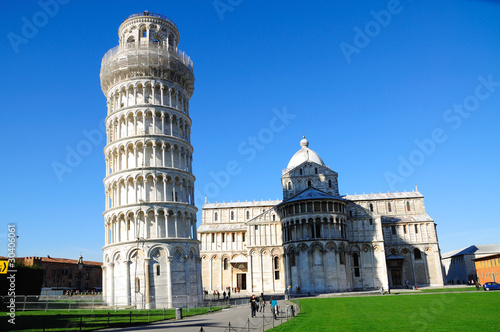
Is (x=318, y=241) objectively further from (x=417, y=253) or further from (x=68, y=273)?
(x=68, y=273)

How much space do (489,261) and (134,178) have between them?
67404 mm

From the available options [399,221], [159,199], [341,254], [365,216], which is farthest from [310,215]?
[159,199]

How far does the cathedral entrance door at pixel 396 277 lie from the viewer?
72.2 m

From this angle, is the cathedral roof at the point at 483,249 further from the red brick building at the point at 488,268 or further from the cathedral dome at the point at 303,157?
the cathedral dome at the point at 303,157

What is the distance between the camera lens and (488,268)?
76688 millimetres

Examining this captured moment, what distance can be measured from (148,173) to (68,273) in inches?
1993

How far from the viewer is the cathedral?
6344 centimetres

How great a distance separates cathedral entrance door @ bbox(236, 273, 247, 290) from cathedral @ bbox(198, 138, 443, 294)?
175 millimetres

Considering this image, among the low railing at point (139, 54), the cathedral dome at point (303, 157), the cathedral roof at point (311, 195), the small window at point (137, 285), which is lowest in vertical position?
the small window at point (137, 285)

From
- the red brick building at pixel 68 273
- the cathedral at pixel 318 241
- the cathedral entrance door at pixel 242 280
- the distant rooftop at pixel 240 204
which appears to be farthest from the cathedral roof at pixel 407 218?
the red brick building at pixel 68 273

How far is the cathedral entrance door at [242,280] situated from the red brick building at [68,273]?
3042 cm

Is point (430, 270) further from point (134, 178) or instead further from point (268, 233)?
point (134, 178)

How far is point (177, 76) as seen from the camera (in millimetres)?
50781

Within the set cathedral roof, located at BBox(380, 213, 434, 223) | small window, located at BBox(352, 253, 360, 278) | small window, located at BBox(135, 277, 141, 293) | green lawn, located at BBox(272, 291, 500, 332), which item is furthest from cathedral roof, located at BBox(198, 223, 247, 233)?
green lawn, located at BBox(272, 291, 500, 332)
